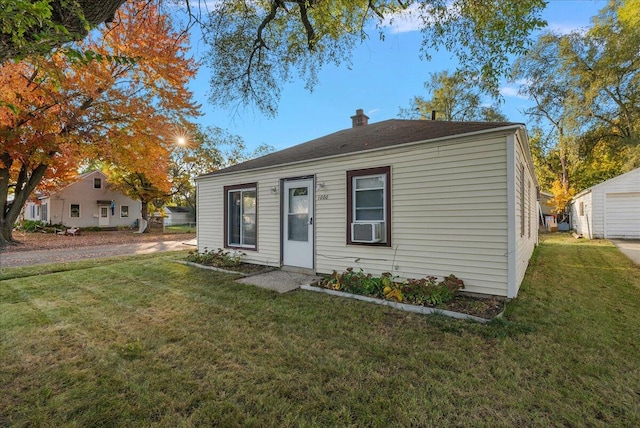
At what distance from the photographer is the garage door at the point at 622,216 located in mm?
13109

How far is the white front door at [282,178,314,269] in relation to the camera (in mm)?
6766

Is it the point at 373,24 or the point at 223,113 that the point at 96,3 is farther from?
the point at 373,24

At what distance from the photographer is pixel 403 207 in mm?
5406

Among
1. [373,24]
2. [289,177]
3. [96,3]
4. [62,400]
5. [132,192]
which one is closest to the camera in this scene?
[62,400]

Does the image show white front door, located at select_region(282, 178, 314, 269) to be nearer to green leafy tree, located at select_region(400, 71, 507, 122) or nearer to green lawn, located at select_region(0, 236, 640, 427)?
green lawn, located at select_region(0, 236, 640, 427)

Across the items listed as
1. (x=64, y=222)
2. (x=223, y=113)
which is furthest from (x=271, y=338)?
(x=64, y=222)

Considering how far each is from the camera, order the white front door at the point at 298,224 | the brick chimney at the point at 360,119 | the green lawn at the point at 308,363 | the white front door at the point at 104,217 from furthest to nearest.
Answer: the white front door at the point at 104,217 → the brick chimney at the point at 360,119 → the white front door at the point at 298,224 → the green lawn at the point at 308,363

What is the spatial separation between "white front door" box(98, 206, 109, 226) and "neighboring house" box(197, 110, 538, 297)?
936 inches

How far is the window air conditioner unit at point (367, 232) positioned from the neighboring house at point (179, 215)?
1650 inches

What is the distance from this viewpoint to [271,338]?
3.41 meters

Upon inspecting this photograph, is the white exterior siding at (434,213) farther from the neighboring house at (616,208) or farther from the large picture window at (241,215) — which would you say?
the neighboring house at (616,208)

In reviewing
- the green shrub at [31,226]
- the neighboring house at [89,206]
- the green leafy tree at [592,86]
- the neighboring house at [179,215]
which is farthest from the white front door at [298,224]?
the neighboring house at [179,215]

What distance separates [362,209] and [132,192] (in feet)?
71.6

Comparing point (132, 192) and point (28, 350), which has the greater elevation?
point (132, 192)
